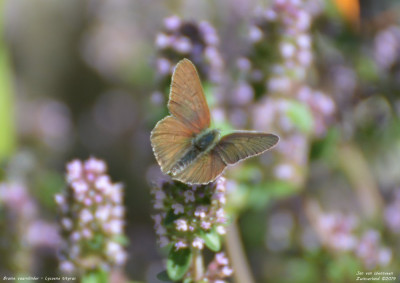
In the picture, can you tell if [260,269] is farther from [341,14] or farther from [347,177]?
[341,14]

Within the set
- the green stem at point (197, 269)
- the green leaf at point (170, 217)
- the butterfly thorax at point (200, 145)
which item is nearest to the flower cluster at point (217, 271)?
the green stem at point (197, 269)

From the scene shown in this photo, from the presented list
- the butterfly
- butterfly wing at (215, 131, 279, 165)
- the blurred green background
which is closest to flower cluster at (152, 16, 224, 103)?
the blurred green background

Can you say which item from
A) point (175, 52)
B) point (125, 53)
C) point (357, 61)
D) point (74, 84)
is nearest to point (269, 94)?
point (175, 52)

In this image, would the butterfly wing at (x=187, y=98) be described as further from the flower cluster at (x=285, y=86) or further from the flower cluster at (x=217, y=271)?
the flower cluster at (x=285, y=86)

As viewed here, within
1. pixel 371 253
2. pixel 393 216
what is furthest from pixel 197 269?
pixel 393 216

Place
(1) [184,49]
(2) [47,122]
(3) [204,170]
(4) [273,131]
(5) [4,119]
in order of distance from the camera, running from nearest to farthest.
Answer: (3) [204,170]
(1) [184,49]
(4) [273,131]
(5) [4,119]
(2) [47,122]

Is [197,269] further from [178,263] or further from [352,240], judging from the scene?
[352,240]
